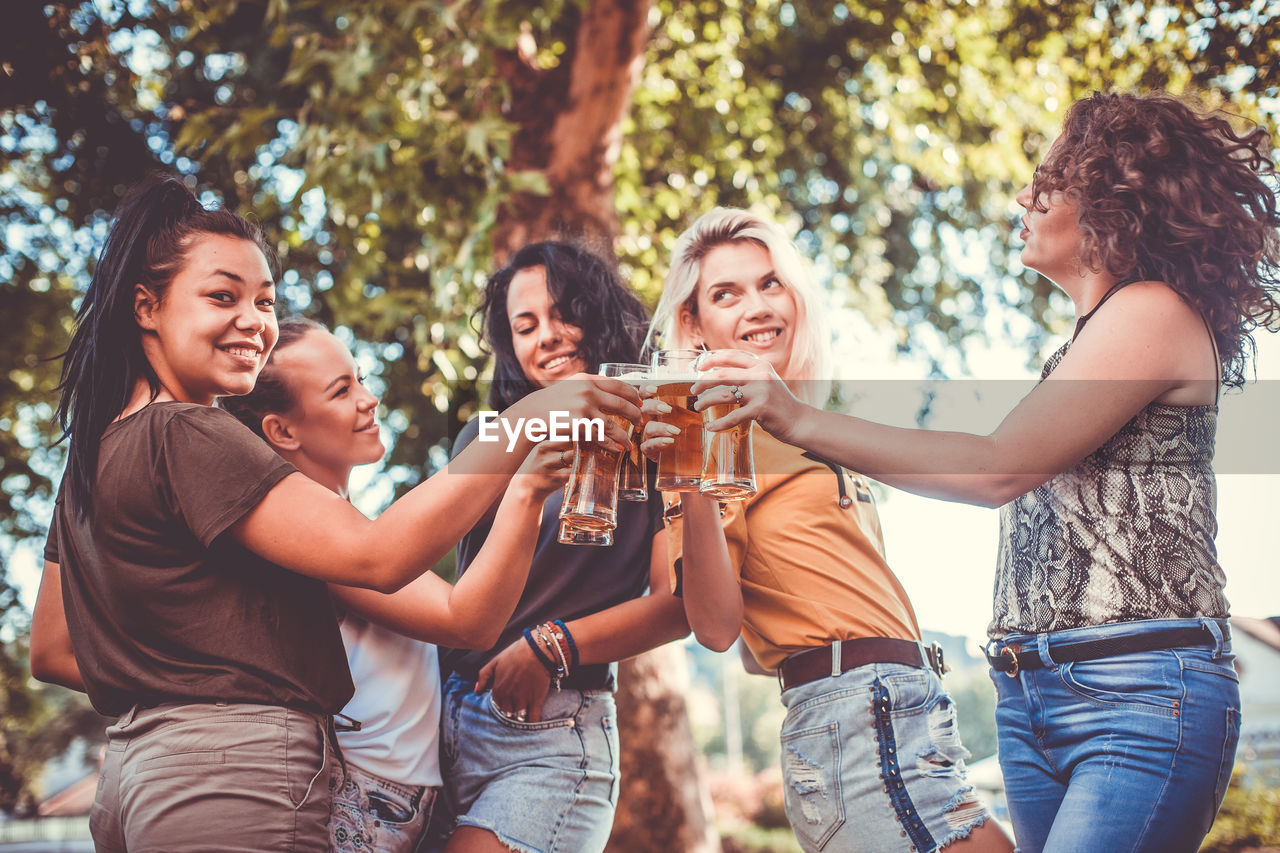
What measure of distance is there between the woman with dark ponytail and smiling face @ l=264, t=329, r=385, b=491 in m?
0.58

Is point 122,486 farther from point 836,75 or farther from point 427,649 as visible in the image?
point 836,75

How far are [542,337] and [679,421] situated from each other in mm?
952

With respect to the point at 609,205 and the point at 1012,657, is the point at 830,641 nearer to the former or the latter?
the point at 1012,657

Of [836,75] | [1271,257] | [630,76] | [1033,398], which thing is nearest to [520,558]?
[1033,398]

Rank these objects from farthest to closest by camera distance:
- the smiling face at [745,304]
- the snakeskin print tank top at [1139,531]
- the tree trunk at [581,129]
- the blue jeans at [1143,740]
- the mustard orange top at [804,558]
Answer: the tree trunk at [581,129] → the smiling face at [745,304] → the mustard orange top at [804,558] → the snakeskin print tank top at [1139,531] → the blue jeans at [1143,740]

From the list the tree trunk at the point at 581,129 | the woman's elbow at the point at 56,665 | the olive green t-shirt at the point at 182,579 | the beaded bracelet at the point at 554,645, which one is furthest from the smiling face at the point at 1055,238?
the tree trunk at the point at 581,129

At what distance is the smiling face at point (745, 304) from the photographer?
2.74 meters

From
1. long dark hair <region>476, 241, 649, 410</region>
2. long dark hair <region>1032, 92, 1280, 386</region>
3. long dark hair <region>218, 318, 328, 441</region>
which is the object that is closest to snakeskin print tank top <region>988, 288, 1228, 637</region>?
long dark hair <region>1032, 92, 1280, 386</region>

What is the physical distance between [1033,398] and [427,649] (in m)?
1.58

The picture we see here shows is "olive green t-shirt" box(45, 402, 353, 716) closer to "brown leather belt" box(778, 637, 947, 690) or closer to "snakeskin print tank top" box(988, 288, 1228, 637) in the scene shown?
"brown leather belt" box(778, 637, 947, 690)

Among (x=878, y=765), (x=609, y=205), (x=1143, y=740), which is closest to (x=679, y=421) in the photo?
(x=878, y=765)

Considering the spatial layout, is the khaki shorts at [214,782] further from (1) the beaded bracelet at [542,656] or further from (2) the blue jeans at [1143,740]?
(2) the blue jeans at [1143,740]

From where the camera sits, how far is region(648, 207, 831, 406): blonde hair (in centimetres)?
280

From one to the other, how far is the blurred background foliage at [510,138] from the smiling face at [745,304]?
2.78m
